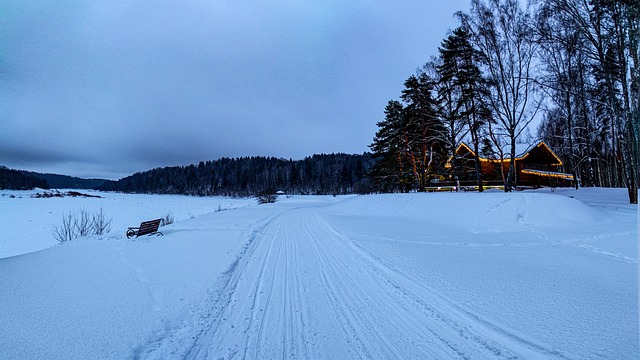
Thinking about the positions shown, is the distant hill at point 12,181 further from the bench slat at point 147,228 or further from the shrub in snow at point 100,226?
the bench slat at point 147,228

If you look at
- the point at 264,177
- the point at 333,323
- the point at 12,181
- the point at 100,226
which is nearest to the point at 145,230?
the point at 100,226

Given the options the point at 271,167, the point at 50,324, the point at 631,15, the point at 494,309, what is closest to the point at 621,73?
the point at 631,15

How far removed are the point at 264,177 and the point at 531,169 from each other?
96323 millimetres

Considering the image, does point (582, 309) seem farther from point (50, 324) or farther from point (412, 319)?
point (50, 324)

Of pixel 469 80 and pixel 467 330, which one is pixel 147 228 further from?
pixel 469 80

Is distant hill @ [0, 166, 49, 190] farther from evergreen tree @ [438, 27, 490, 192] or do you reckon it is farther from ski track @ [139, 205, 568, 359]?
evergreen tree @ [438, 27, 490, 192]

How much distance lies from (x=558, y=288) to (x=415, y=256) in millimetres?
2822

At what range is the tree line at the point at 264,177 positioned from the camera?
8969cm

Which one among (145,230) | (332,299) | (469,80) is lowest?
(332,299)

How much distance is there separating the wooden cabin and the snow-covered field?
70.7 feet

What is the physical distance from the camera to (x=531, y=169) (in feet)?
96.1

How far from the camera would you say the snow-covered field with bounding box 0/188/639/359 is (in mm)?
2830

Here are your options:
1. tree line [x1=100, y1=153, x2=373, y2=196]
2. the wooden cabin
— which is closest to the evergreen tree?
the wooden cabin

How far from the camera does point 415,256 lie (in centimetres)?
661
